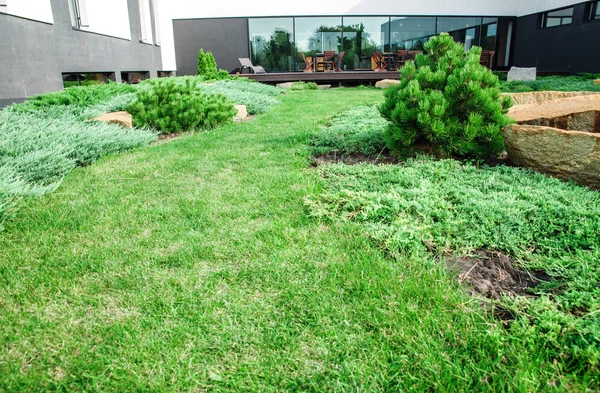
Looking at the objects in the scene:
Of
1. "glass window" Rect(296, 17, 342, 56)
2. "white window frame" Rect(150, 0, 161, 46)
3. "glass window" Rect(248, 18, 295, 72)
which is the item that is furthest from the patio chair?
"white window frame" Rect(150, 0, 161, 46)

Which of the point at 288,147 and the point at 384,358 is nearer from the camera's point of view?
the point at 384,358

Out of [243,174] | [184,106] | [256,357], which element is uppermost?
[184,106]

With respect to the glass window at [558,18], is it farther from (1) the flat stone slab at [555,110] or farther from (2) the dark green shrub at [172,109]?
(2) the dark green shrub at [172,109]

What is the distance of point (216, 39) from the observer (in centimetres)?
1933

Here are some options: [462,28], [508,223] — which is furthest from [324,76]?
[508,223]

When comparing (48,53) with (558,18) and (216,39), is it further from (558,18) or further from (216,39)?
(558,18)

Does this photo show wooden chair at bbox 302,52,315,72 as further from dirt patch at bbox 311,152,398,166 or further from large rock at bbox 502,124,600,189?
large rock at bbox 502,124,600,189

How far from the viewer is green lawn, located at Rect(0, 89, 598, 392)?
59.3 inches

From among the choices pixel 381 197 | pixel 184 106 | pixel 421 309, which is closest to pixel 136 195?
pixel 381 197

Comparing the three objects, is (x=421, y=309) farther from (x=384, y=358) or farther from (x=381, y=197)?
(x=381, y=197)

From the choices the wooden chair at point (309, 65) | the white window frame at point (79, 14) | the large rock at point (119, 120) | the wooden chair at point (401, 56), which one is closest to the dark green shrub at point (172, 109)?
the large rock at point (119, 120)

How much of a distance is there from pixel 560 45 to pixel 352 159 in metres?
16.8

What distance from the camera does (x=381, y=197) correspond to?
9.70 ft

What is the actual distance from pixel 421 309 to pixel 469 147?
2.48 metres
